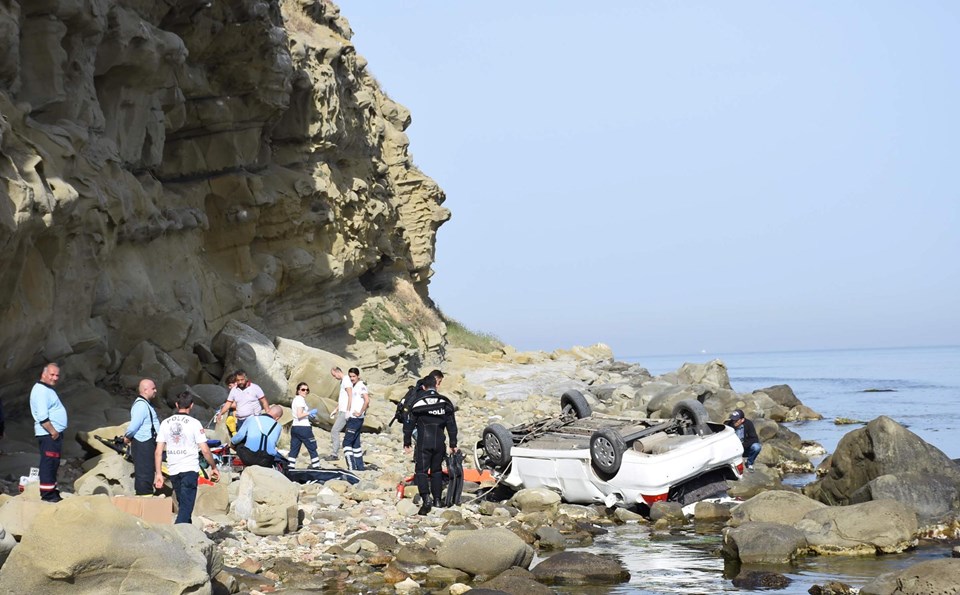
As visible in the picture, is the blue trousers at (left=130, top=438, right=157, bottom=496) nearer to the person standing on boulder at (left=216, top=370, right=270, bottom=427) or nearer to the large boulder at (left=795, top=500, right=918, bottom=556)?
the person standing on boulder at (left=216, top=370, right=270, bottom=427)

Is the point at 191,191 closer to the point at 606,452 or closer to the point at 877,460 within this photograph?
the point at 606,452

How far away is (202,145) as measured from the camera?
27609 mm

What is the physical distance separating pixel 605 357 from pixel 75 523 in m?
49.4

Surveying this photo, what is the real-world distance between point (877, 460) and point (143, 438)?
1163 cm

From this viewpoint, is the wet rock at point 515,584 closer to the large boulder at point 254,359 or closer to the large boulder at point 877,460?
the large boulder at point 877,460

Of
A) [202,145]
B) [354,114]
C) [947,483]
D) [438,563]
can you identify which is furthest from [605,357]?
[438,563]

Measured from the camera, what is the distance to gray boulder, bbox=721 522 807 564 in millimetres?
13247

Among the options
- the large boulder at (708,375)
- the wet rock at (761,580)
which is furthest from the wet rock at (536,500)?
the large boulder at (708,375)

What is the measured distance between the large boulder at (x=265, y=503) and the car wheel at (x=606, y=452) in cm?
485

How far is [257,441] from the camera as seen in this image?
1609cm

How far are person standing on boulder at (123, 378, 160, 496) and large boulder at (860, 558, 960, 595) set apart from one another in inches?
335

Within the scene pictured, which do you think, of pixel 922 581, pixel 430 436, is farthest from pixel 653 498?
pixel 922 581

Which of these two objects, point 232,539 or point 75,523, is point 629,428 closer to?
point 232,539

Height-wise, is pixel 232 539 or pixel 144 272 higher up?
pixel 144 272
